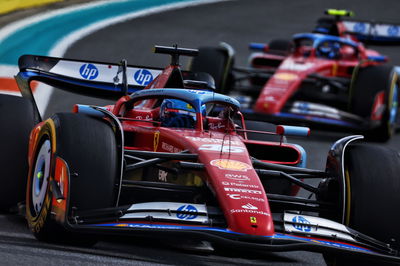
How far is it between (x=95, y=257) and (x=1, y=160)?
6.41 ft

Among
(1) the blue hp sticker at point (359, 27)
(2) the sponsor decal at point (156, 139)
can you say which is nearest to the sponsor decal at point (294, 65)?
(1) the blue hp sticker at point (359, 27)

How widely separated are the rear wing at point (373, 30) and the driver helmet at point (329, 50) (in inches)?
98.8

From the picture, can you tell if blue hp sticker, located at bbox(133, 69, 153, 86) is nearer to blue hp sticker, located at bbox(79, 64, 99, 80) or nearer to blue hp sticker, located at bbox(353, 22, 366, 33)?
blue hp sticker, located at bbox(79, 64, 99, 80)

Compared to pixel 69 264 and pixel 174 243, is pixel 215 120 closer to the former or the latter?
pixel 174 243

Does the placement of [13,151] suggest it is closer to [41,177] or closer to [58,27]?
[41,177]

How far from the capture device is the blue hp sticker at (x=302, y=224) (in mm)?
6828

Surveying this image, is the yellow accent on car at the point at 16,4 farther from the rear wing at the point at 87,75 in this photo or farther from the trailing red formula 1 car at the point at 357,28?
the rear wing at the point at 87,75

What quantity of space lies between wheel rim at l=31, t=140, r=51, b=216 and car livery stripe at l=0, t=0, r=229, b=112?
6.69 m

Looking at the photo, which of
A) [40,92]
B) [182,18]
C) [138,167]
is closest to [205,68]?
[40,92]

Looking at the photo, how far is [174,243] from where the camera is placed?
24.6 ft

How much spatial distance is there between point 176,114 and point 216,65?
23.1 ft

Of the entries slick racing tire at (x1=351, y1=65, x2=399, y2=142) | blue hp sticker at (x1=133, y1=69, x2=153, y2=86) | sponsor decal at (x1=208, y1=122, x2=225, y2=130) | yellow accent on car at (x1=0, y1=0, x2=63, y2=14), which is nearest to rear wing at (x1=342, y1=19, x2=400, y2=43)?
slick racing tire at (x1=351, y1=65, x2=399, y2=142)

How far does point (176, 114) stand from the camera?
27.8 ft

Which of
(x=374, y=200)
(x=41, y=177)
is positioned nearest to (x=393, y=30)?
(x=374, y=200)
